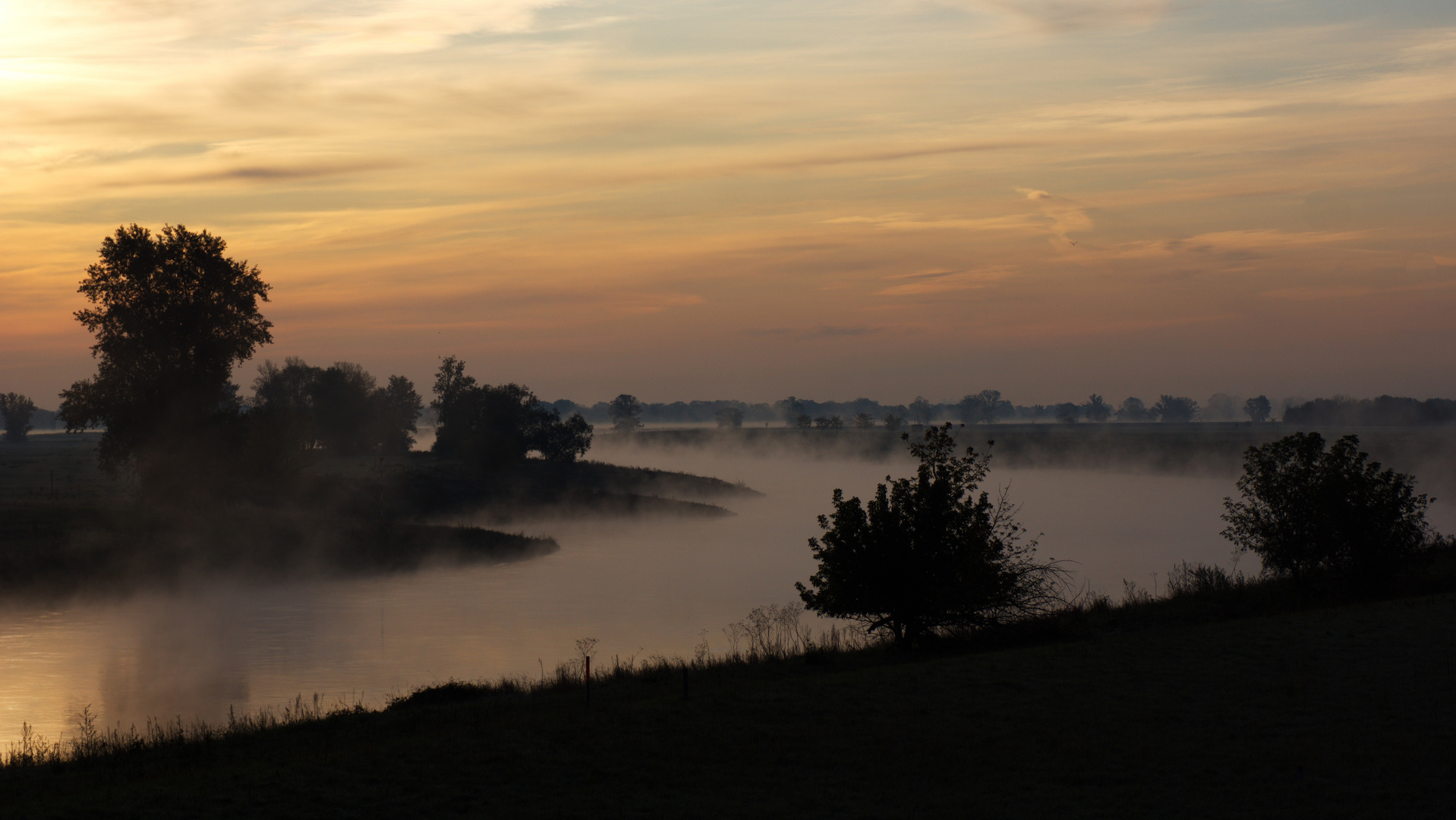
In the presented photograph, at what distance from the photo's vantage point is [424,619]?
166 ft

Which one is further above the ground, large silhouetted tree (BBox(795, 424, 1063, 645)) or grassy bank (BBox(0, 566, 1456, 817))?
large silhouetted tree (BBox(795, 424, 1063, 645))

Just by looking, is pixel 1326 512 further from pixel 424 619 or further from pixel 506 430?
pixel 506 430

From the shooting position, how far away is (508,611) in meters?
53.0

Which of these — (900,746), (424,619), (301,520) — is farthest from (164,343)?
(900,746)

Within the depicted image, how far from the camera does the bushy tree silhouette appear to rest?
113ft

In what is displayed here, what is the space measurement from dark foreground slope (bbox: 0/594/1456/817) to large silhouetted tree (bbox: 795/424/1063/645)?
4306 mm

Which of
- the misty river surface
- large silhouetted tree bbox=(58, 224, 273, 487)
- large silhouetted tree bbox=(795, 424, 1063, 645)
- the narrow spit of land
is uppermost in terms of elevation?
large silhouetted tree bbox=(58, 224, 273, 487)

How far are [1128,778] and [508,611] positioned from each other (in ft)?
130

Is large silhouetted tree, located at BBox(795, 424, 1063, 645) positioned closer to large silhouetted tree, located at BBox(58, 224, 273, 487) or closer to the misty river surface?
the misty river surface

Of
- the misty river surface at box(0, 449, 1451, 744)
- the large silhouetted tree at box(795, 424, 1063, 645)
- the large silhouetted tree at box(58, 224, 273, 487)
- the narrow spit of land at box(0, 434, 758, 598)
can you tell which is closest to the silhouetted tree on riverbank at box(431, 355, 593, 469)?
the narrow spit of land at box(0, 434, 758, 598)

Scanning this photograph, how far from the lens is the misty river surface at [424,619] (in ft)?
116

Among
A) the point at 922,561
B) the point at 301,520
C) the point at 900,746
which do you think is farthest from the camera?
the point at 301,520

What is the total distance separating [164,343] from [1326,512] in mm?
56650

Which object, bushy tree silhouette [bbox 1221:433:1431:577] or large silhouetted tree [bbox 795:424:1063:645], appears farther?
bushy tree silhouette [bbox 1221:433:1431:577]
